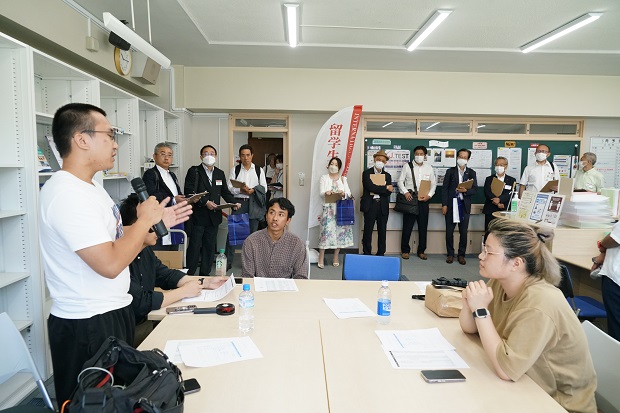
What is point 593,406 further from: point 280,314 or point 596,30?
point 596,30

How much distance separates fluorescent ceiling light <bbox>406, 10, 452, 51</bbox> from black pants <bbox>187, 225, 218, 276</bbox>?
3.31 metres

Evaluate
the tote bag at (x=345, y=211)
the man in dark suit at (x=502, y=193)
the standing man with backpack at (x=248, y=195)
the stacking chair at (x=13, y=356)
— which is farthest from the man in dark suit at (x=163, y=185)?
the man in dark suit at (x=502, y=193)

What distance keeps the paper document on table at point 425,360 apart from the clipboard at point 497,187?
5.08m

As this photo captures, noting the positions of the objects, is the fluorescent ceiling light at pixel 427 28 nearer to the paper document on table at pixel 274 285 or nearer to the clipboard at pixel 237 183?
the clipboard at pixel 237 183

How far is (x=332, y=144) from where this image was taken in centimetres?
543

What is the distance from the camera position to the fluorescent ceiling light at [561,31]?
368 centimetres

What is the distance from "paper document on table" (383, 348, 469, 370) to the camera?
141cm

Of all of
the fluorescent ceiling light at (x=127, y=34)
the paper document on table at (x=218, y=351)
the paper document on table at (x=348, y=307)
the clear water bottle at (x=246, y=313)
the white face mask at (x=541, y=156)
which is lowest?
the paper document on table at (x=348, y=307)

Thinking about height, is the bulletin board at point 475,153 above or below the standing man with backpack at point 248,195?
above

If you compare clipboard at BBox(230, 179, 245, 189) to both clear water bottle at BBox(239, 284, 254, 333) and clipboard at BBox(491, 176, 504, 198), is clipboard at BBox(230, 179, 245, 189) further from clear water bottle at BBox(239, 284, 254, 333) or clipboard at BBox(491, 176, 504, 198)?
clipboard at BBox(491, 176, 504, 198)

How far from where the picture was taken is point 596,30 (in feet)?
13.5

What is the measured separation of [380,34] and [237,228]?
2.99m

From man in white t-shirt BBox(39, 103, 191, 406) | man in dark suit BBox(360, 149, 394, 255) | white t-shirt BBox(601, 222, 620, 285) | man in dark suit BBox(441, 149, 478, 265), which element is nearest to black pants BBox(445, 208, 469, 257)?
man in dark suit BBox(441, 149, 478, 265)

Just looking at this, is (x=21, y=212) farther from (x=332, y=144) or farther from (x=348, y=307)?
(x=332, y=144)
